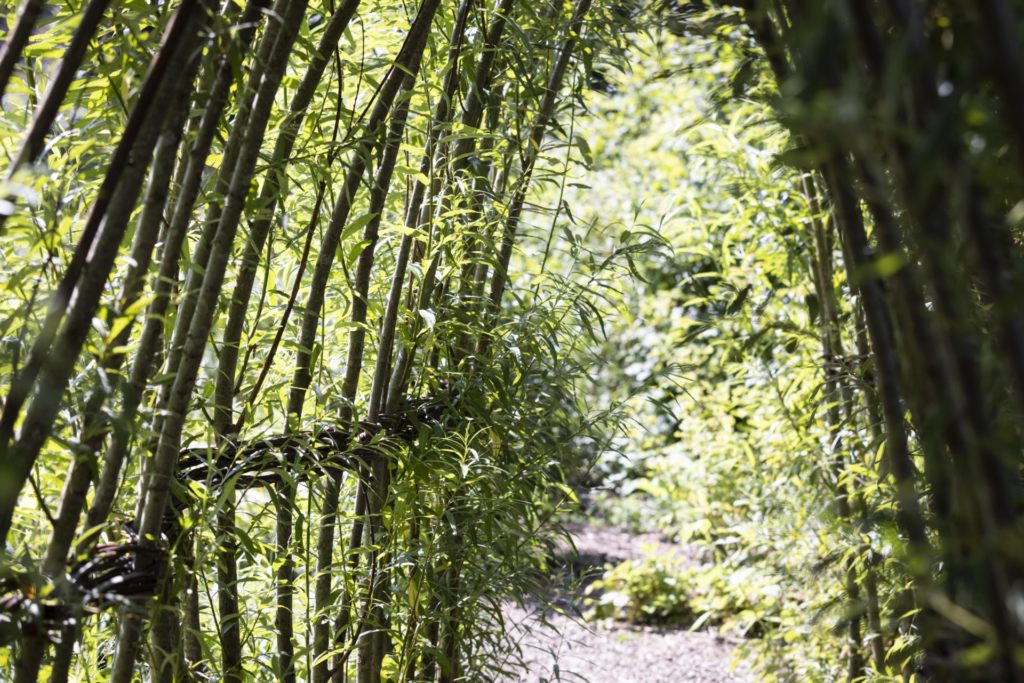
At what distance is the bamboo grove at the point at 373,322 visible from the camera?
457 mm

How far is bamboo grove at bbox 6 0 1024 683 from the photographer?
1.50ft

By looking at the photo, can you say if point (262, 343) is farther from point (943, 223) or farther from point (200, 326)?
point (943, 223)

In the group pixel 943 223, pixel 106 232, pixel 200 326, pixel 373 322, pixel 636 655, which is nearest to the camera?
pixel 943 223

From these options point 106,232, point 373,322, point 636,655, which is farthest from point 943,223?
point 636,655

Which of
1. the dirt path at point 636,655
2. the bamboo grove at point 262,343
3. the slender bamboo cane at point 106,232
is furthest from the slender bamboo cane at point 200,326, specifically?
the dirt path at point 636,655

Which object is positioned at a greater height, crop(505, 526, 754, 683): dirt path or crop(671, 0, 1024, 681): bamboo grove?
crop(505, 526, 754, 683): dirt path

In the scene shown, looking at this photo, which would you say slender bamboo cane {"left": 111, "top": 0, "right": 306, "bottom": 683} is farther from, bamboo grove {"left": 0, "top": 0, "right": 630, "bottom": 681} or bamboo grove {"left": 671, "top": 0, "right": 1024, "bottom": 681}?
bamboo grove {"left": 671, "top": 0, "right": 1024, "bottom": 681}

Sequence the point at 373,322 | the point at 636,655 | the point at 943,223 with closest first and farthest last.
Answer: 1. the point at 943,223
2. the point at 373,322
3. the point at 636,655

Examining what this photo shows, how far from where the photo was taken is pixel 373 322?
1.48 meters

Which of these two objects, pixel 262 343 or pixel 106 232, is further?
pixel 262 343

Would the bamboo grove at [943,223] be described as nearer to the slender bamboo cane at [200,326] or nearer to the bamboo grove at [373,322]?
the bamboo grove at [373,322]

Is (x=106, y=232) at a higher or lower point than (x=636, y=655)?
lower

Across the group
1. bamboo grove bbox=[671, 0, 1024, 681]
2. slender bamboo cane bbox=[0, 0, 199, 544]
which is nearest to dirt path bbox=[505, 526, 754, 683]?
slender bamboo cane bbox=[0, 0, 199, 544]

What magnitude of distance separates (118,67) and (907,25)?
2.70 feet
